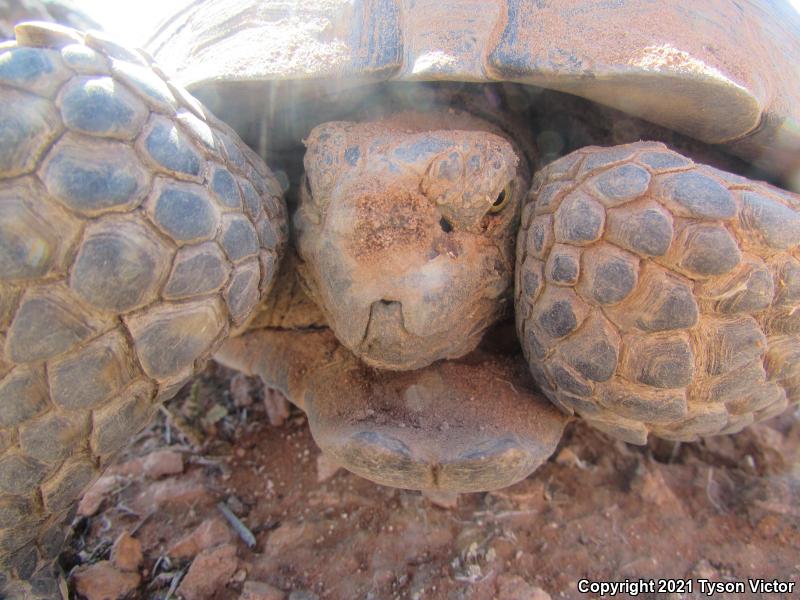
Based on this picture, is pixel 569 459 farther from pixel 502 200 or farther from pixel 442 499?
pixel 502 200

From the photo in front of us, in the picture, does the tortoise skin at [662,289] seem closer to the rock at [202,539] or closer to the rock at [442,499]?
the rock at [442,499]

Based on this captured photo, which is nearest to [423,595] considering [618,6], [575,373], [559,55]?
[575,373]

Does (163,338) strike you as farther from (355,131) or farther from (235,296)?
(355,131)

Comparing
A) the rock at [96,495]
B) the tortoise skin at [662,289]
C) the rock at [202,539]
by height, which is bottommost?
the rock at [96,495]

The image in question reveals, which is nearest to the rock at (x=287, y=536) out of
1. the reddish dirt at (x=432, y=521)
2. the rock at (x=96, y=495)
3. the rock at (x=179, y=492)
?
the reddish dirt at (x=432, y=521)

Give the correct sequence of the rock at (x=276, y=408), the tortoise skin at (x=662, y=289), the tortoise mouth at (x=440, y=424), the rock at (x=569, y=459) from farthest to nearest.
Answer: the rock at (x=276, y=408) → the rock at (x=569, y=459) → the tortoise mouth at (x=440, y=424) → the tortoise skin at (x=662, y=289)

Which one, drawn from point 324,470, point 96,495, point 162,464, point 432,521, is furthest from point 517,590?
point 96,495

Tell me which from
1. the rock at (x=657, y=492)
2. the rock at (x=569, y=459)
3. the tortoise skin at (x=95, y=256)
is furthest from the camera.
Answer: the rock at (x=569, y=459)
